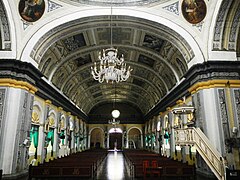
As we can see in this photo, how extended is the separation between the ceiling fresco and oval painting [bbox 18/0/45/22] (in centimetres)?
94

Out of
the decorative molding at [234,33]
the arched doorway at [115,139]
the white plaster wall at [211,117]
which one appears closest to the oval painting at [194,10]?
the decorative molding at [234,33]

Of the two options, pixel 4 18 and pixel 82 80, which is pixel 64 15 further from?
pixel 82 80

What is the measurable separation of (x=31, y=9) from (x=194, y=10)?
715 centimetres

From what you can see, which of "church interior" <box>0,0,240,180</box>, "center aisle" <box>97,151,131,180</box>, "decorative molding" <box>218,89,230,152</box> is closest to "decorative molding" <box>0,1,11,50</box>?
"church interior" <box>0,0,240,180</box>

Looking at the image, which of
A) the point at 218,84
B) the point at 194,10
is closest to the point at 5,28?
the point at 194,10

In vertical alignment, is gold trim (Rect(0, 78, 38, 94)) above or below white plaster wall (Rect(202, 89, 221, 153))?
above

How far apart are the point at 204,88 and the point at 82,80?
36.2ft

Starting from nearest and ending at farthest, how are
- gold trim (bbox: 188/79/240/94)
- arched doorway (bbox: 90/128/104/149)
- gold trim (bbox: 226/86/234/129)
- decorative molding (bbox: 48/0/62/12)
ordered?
gold trim (bbox: 226/86/234/129) < gold trim (bbox: 188/79/240/94) < decorative molding (bbox: 48/0/62/12) < arched doorway (bbox: 90/128/104/149)

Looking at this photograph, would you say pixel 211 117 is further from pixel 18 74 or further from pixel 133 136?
pixel 133 136

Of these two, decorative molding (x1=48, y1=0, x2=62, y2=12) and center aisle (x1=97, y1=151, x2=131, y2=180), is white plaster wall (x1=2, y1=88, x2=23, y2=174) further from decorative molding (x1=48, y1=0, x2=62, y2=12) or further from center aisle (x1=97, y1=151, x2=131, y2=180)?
decorative molding (x1=48, y1=0, x2=62, y2=12)

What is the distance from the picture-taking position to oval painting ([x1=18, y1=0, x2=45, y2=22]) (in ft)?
28.7

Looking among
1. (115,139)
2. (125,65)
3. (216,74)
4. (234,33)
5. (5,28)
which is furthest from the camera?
(115,139)

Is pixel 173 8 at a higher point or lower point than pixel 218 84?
higher

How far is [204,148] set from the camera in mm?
7445
